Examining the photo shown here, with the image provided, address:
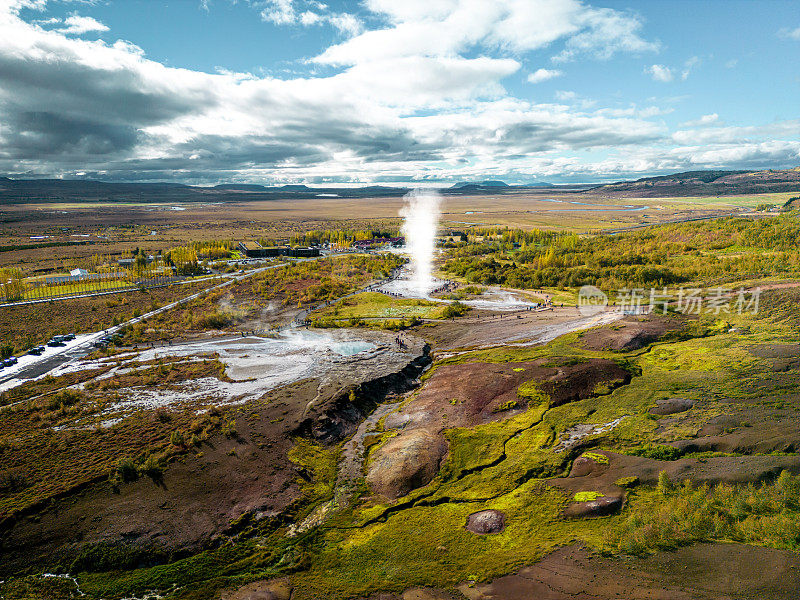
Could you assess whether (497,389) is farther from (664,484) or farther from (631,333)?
(631,333)

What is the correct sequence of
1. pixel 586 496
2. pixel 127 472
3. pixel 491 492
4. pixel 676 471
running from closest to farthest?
1. pixel 586 496
2. pixel 676 471
3. pixel 491 492
4. pixel 127 472

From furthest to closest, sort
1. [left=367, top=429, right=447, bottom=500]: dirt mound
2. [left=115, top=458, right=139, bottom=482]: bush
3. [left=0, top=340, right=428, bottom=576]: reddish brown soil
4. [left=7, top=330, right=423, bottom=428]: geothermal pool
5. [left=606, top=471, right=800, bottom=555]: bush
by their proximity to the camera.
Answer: [left=7, top=330, right=423, bottom=428]: geothermal pool → [left=367, top=429, right=447, bottom=500]: dirt mound → [left=115, top=458, right=139, bottom=482]: bush → [left=0, top=340, right=428, bottom=576]: reddish brown soil → [left=606, top=471, right=800, bottom=555]: bush

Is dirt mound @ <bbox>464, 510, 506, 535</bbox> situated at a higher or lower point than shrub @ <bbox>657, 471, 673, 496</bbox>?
lower

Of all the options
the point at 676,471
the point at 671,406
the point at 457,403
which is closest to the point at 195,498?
the point at 457,403

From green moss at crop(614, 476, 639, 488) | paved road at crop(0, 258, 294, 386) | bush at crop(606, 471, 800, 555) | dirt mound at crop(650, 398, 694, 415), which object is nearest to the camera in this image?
bush at crop(606, 471, 800, 555)

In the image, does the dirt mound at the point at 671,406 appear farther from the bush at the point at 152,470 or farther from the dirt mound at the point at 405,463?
the bush at the point at 152,470

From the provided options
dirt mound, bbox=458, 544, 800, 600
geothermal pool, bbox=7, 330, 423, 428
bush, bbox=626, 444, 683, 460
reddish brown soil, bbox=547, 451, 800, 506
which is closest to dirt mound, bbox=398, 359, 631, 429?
geothermal pool, bbox=7, 330, 423, 428

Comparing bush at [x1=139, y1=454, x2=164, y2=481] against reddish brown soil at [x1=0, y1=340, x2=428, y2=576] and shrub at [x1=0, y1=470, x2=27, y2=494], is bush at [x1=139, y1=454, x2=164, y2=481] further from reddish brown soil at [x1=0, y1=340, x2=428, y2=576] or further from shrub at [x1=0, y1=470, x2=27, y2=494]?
shrub at [x1=0, y1=470, x2=27, y2=494]

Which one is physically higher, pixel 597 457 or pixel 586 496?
pixel 597 457
